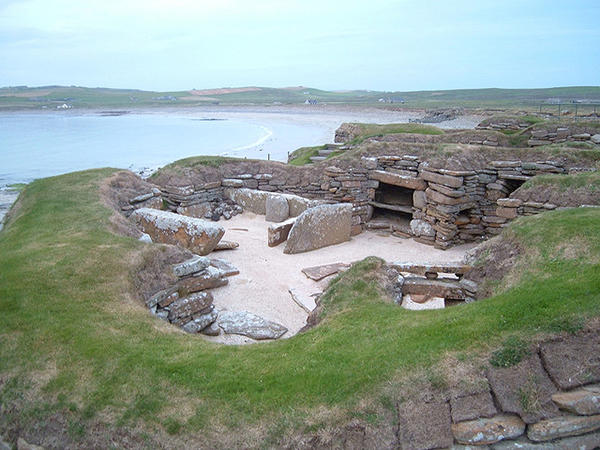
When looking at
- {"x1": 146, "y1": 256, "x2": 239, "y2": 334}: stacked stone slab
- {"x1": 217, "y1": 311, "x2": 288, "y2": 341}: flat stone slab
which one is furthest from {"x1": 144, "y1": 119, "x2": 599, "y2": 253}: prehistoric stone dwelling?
{"x1": 217, "y1": 311, "x2": 288, "y2": 341}: flat stone slab

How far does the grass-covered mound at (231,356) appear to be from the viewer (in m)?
4.45

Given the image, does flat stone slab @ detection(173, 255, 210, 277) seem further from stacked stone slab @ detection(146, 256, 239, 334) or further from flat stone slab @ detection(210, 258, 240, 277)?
flat stone slab @ detection(210, 258, 240, 277)

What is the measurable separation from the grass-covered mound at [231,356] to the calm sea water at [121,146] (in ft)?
64.6

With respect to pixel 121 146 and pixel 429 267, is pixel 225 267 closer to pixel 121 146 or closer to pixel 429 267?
pixel 429 267

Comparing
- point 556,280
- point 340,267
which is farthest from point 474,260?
point 340,267

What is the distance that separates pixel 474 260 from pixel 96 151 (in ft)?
132

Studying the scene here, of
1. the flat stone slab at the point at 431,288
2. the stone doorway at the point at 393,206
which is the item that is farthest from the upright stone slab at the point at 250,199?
the flat stone slab at the point at 431,288

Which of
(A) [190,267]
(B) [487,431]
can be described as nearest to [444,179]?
(A) [190,267]

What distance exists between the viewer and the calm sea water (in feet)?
109

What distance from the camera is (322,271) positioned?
10164 mm

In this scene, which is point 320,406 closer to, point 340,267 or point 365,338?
point 365,338

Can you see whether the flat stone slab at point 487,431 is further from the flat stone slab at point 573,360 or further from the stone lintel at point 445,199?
the stone lintel at point 445,199

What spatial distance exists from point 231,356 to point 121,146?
43.6 meters

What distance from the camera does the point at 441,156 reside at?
13.3m
